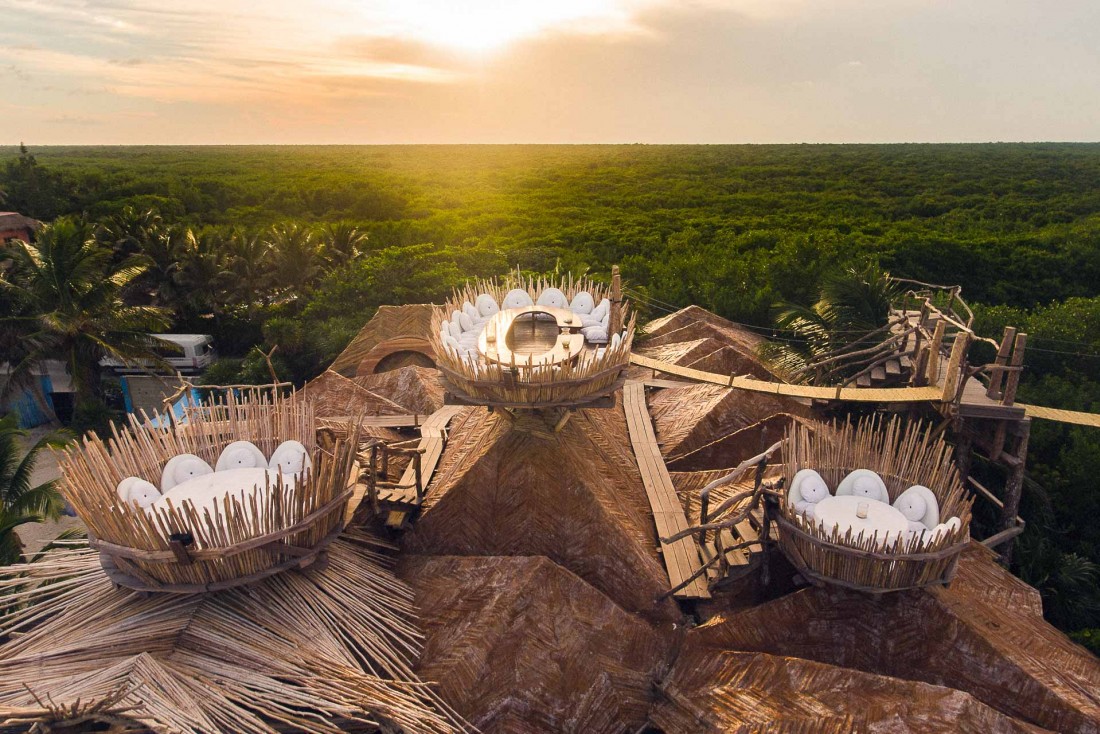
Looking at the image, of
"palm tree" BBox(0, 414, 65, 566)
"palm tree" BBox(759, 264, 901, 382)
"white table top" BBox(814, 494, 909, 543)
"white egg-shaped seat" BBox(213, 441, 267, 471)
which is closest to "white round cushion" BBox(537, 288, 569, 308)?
"palm tree" BBox(759, 264, 901, 382)

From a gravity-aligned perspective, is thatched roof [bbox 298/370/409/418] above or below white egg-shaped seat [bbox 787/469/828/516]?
below

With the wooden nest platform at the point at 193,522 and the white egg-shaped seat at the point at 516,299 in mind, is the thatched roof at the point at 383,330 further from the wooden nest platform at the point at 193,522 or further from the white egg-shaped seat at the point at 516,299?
the wooden nest platform at the point at 193,522

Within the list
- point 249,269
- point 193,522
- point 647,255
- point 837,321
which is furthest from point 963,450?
point 647,255

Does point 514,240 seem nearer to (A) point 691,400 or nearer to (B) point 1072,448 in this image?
(A) point 691,400

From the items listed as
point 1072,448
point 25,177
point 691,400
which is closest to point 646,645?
point 691,400

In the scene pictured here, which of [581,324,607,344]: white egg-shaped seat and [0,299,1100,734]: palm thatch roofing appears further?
[581,324,607,344]: white egg-shaped seat

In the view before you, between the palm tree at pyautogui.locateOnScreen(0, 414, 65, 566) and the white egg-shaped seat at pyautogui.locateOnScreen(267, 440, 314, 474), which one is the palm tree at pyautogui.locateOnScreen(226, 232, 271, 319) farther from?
the white egg-shaped seat at pyautogui.locateOnScreen(267, 440, 314, 474)
